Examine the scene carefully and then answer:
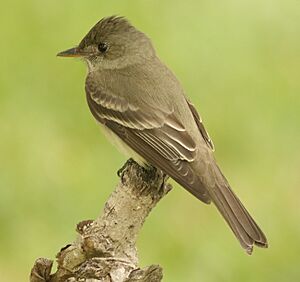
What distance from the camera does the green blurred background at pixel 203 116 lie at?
8.52 meters

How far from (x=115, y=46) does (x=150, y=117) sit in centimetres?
70

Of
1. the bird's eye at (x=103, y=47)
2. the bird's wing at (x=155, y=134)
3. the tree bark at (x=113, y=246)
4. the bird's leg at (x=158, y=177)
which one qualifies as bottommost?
the tree bark at (x=113, y=246)

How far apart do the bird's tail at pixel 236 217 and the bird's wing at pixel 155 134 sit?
12 cm

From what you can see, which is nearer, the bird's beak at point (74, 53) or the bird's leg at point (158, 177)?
the bird's leg at point (158, 177)

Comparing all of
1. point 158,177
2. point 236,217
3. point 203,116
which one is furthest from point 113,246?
point 203,116

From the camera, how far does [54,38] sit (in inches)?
408

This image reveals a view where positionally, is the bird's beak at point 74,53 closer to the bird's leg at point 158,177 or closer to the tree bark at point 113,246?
the bird's leg at point 158,177

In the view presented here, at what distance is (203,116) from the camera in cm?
966

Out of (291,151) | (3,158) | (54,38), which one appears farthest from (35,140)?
(291,151)

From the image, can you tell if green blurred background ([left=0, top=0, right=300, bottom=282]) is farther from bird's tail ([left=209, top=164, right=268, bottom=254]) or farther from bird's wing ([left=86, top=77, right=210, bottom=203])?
bird's tail ([left=209, top=164, right=268, bottom=254])

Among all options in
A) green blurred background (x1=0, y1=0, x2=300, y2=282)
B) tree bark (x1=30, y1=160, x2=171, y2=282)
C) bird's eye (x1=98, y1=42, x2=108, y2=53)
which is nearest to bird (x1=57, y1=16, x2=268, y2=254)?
bird's eye (x1=98, y1=42, x2=108, y2=53)

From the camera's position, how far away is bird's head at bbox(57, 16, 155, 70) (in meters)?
7.07

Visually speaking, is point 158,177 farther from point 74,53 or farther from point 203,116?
point 203,116

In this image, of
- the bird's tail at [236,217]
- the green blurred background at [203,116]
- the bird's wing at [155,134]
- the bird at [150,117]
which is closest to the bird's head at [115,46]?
the bird at [150,117]
